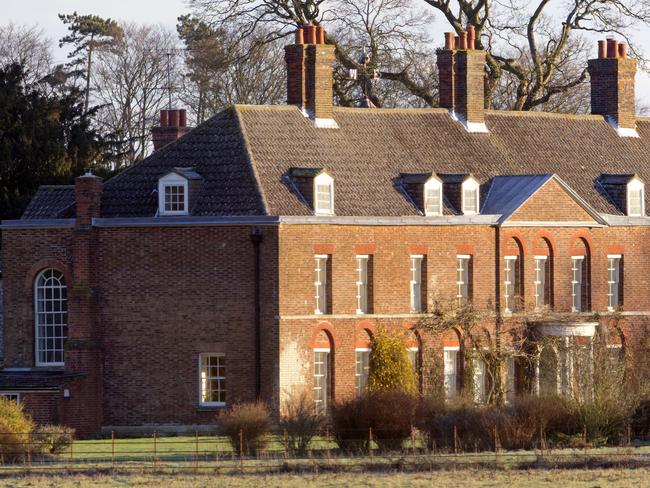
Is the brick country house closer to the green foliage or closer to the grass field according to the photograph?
the green foliage

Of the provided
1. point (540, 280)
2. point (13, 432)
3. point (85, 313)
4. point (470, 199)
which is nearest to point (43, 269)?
point (85, 313)

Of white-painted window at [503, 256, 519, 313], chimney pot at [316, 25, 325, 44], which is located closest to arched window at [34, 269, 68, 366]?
chimney pot at [316, 25, 325, 44]

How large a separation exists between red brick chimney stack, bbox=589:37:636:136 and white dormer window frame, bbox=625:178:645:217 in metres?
4.59

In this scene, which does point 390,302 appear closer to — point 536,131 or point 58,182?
point 536,131

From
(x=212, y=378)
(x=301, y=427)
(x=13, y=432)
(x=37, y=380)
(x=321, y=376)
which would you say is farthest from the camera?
(x=321, y=376)

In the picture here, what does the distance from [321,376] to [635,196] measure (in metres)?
13.6

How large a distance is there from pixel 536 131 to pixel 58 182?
662 inches

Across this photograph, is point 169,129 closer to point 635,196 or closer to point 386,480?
point 635,196

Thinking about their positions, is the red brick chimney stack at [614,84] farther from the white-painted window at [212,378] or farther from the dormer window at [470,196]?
the white-painted window at [212,378]

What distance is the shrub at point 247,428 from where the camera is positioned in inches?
1873

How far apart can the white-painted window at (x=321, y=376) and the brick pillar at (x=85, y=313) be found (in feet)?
20.4

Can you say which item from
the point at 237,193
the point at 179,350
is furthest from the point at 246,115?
the point at 179,350

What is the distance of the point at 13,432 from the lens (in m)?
47.0

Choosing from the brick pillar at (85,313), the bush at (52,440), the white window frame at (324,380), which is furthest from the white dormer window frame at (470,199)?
the bush at (52,440)
